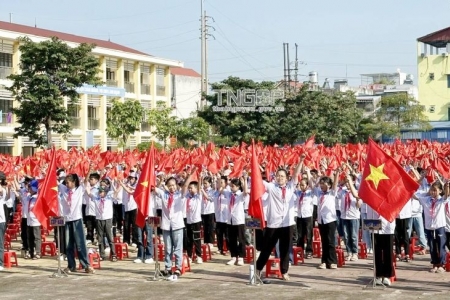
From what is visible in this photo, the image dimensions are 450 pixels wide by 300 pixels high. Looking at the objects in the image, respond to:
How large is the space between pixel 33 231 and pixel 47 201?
105 inches

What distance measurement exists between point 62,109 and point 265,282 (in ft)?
90.1

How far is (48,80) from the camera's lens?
38500 mm

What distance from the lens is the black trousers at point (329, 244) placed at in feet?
49.0

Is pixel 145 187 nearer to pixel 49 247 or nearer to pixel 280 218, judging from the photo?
pixel 280 218

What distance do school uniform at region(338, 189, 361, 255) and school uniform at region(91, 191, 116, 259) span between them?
4.66 m

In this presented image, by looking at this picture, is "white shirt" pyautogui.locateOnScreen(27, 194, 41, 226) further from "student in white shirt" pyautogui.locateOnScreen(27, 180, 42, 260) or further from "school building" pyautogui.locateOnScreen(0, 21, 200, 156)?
"school building" pyautogui.locateOnScreen(0, 21, 200, 156)

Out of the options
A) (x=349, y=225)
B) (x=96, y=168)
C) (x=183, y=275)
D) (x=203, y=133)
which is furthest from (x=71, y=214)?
(x=203, y=133)

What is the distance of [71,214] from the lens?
49.0 feet

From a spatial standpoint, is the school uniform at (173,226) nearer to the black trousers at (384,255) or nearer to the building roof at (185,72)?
the black trousers at (384,255)

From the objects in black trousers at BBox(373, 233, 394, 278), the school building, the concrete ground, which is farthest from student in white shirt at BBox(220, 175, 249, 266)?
the school building

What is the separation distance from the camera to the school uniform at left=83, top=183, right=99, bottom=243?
16.7m

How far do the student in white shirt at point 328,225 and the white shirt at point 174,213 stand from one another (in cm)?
265

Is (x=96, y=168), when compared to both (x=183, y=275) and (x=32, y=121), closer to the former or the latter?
(x=183, y=275)

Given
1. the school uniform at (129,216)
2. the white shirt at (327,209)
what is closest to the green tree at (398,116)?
the school uniform at (129,216)
